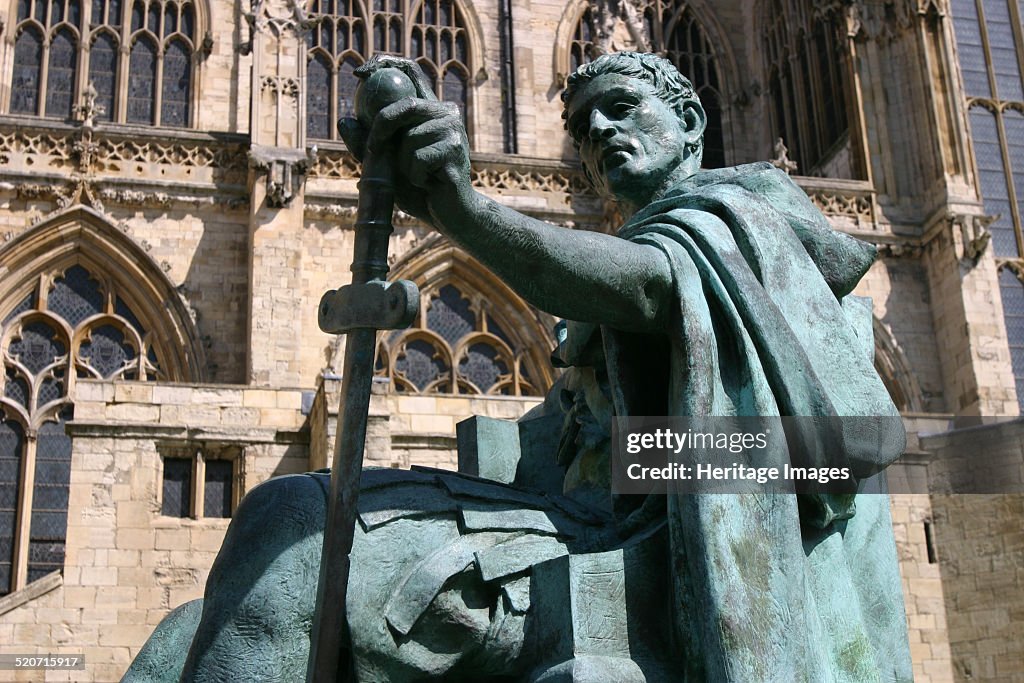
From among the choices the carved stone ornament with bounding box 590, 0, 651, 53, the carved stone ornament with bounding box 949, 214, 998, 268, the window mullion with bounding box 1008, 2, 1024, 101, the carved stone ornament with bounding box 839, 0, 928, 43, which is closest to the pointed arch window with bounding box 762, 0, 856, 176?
the carved stone ornament with bounding box 839, 0, 928, 43

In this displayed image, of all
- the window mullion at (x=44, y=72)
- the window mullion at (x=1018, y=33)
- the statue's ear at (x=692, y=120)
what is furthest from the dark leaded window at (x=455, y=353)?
the statue's ear at (x=692, y=120)

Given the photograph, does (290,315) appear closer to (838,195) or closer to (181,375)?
(181,375)

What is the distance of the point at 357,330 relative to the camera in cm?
189

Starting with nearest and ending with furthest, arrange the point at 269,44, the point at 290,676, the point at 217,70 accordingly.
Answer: the point at 290,676 < the point at 269,44 < the point at 217,70

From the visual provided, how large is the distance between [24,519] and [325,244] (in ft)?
16.2

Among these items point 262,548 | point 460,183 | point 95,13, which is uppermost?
point 95,13

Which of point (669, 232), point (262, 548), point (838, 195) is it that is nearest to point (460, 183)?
point (669, 232)

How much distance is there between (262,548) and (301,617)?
4.4 inches

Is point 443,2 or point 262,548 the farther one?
point 443,2

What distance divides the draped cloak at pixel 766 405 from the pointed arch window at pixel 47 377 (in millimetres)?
13931

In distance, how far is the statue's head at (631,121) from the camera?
2.46 m

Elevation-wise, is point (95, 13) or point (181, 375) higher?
point (95, 13)

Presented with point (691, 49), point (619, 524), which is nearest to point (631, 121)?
point (619, 524)

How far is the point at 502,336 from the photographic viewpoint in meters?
18.1
